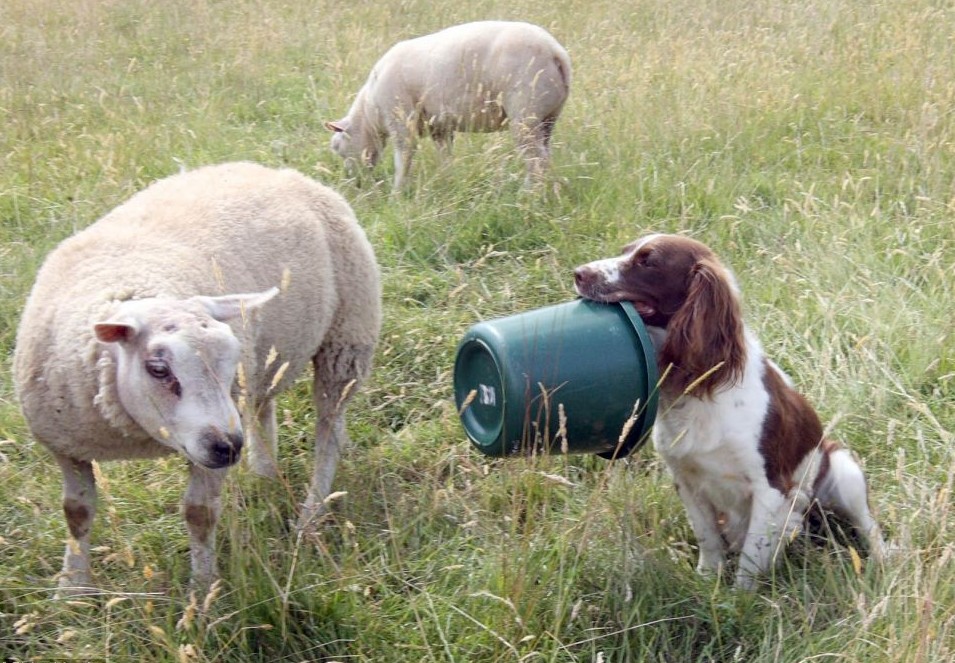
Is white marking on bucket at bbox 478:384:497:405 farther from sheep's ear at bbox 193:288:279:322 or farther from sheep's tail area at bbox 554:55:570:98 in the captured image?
sheep's tail area at bbox 554:55:570:98

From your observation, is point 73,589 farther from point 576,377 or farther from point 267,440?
point 576,377

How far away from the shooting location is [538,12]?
11219 millimetres

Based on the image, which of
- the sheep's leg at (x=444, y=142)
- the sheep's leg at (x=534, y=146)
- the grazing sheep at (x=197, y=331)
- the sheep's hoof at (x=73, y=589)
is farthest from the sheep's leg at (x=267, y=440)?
the sheep's leg at (x=444, y=142)

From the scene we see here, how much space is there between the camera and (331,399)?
432 centimetres

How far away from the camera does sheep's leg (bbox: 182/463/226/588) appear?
329 cm

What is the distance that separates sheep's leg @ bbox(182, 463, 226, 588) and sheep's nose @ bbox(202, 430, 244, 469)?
409 mm

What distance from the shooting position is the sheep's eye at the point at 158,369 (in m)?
2.93

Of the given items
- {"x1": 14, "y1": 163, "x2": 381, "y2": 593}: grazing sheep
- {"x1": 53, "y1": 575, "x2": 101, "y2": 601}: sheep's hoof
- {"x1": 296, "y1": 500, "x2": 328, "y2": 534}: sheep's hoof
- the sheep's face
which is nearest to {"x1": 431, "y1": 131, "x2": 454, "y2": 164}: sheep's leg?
the sheep's face

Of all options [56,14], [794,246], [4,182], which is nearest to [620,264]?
[794,246]

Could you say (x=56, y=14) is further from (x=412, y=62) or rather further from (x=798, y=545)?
(x=798, y=545)

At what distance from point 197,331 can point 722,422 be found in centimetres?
176

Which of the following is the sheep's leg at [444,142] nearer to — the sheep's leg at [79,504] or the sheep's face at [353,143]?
the sheep's face at [353,143]

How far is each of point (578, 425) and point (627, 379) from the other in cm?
22

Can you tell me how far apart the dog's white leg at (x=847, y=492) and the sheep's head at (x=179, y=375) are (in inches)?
82.3
